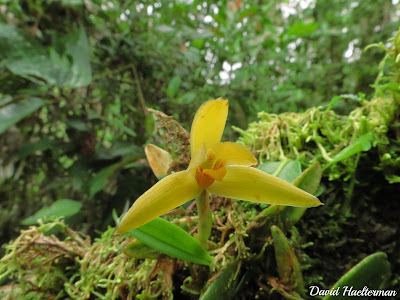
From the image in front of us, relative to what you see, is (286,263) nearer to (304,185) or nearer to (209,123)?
(304,185)

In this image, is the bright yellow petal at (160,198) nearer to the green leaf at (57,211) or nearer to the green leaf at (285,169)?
the green leaf at (285,169)

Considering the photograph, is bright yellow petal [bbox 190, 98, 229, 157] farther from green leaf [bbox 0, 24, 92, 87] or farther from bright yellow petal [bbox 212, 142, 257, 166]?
green leaf [bbox 0, 24, 92, 87]

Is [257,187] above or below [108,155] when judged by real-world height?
above

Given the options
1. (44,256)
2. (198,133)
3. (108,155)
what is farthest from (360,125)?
(108,155)

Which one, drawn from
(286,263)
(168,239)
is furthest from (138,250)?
(286,263)

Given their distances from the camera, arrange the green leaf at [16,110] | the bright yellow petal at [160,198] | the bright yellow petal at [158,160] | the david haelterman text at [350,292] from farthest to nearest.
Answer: the green leaf at [16,110] < the bright yellow petal at [158,160] < the david haelterman text at [350,292] < the bright yellow petal at [160,198]

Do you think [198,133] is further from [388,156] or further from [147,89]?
[147,89]

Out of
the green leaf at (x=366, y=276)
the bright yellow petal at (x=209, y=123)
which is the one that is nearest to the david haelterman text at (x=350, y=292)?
the green leaf at (x=366, y=276)
